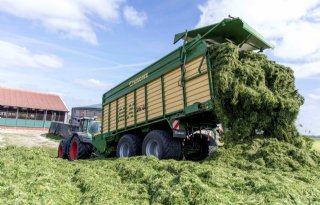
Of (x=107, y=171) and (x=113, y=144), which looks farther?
(x=113, y=144)

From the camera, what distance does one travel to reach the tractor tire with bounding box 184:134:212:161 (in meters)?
8.30

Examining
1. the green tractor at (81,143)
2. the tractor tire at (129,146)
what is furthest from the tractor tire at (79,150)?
the tractor tire at (129,146)

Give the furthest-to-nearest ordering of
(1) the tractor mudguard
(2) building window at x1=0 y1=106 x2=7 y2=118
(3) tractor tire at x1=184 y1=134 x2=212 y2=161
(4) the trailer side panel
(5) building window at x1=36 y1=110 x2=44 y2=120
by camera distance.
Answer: (5) building window at x1=36 y1=110 x2=44 y2=120
(2) building window at x1=0 y1=106 x2=7 y2=118
(1) the tractor mudguard
(3) tractor tire at x1=184 y1=134 x2=212 y2=161
(4) the trailer side panel

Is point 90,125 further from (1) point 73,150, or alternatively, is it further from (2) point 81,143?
(2) point 81,143

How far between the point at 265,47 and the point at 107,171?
5.06 m

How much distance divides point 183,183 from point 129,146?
521 cm

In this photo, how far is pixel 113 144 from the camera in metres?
10.6

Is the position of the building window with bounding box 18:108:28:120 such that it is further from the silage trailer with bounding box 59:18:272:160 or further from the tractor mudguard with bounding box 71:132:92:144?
the silage trailer with bounding box 59:18:272:160

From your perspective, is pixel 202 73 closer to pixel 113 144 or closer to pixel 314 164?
pixel 314 164

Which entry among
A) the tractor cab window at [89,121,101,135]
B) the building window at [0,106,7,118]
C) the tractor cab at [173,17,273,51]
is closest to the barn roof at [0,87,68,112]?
the building window at [0,106,7,118]

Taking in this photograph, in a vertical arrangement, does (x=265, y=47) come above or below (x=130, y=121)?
above

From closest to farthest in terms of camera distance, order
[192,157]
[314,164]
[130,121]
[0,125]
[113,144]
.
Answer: [314,164] < [192,157] < [130,121] < [113,144] < [0,125]

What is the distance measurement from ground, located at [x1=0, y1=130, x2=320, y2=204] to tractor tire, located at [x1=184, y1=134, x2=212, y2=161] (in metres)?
3.00

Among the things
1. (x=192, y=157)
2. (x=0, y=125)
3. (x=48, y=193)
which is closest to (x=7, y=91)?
(x=0, y=125)
